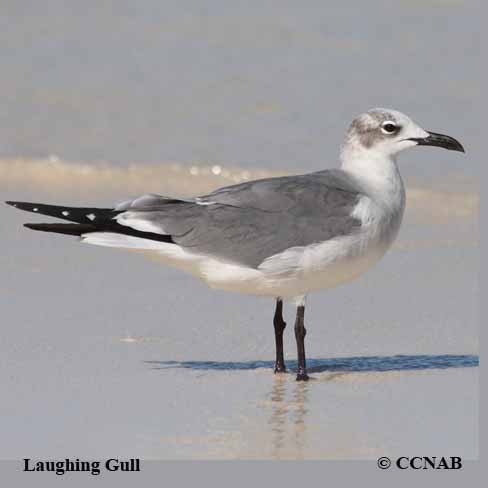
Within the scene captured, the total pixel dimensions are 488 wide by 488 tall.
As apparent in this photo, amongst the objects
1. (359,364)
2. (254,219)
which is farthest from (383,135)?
(359,364)

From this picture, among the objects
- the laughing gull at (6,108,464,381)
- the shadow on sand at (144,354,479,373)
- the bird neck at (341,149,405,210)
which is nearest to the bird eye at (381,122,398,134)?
the bird neck at (341,149,405,210)

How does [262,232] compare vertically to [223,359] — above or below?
above

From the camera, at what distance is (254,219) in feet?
19.9

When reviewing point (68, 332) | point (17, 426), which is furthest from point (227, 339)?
point (17, 426)

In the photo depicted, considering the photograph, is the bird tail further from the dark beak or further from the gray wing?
the dark beak

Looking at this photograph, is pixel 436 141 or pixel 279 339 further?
pixel 436 141

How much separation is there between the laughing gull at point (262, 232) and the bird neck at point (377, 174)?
0.35ft

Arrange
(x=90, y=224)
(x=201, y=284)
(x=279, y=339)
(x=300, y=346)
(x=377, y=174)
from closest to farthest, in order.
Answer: (x=90, y=224) < (x=300, y=346) < (x=279, y=339) < (x=377, y=174) < (x=201, y=284)

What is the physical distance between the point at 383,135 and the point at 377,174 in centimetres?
21

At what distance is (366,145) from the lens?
650cm

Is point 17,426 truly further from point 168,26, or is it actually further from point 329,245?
point 168,26

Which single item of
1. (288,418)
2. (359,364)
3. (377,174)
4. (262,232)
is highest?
(377,174)

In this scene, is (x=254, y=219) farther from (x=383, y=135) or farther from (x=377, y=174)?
(x=383, y=135)

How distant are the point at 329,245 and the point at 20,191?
417cm
